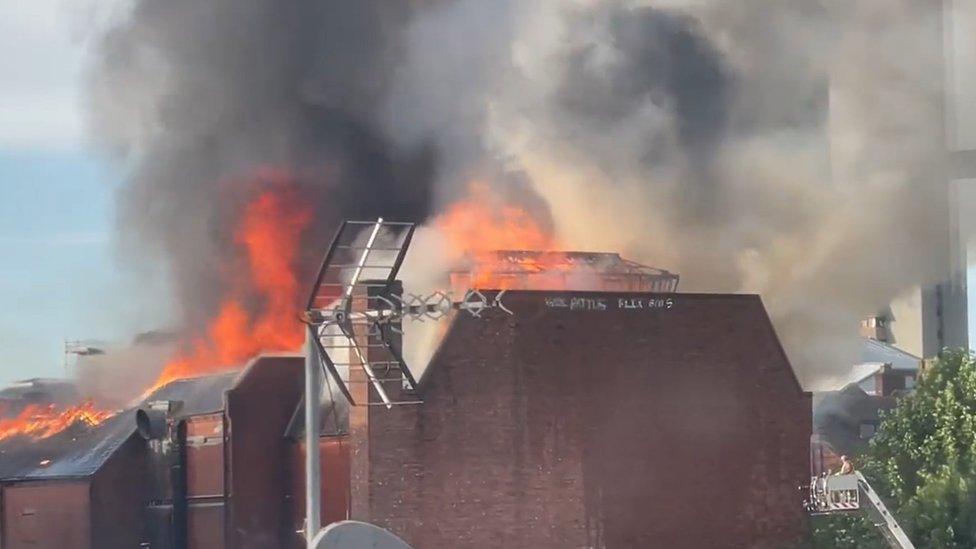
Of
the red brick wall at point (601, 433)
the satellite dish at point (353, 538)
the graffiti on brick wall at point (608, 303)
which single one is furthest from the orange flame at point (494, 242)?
the satellite dish at point (353, 538)

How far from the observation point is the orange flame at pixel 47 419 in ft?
89.8

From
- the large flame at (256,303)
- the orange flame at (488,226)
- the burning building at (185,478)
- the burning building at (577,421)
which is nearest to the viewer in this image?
the burning building at (577,421)

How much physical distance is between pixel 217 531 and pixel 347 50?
1124 centimetres

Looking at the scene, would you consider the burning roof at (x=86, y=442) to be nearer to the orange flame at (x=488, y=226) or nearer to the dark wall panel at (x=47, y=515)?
the dark wall panel at (x=47, y=515)

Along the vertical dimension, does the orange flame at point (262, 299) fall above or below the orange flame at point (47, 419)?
above

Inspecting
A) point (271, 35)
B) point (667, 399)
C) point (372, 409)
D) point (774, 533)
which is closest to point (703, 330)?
point (667, 399)

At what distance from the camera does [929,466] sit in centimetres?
2303

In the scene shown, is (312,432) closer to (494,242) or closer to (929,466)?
(494,242)

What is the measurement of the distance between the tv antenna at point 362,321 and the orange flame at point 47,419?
20.3ft

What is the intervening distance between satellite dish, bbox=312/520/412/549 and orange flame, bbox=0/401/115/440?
12622 millimetres

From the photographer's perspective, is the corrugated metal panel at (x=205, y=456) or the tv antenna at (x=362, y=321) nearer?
the tv antenna at (x=362, y=321)

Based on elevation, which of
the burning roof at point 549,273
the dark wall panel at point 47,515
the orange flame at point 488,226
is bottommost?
the dark wall panel at point 47,515

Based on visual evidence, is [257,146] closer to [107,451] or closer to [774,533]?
[107,451]

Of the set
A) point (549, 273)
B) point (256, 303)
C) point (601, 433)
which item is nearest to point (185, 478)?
point (256, 303)
